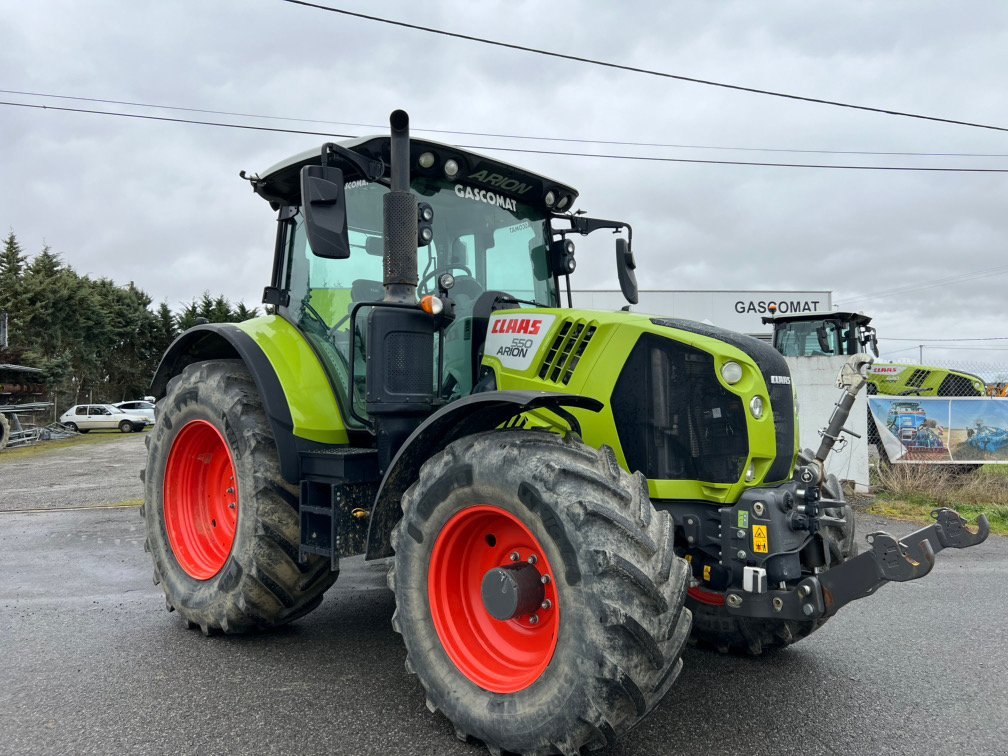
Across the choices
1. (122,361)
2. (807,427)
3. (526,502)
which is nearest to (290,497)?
(526,502)

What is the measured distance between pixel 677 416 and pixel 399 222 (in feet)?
4.94

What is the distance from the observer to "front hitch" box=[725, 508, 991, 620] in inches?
110

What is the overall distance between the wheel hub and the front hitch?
0.78 m

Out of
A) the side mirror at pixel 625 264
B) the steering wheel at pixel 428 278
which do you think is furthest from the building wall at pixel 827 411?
the steering wheel at pixel 428 278

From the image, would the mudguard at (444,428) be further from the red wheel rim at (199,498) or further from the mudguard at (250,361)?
the red wheel rim at (199,498)

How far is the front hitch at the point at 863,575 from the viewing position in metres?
2.79

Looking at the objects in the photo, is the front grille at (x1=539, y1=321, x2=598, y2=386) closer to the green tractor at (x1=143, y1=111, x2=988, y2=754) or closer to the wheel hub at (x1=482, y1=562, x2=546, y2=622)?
the green tractor at (x1=143, y1=111, x2=988, y2=754)

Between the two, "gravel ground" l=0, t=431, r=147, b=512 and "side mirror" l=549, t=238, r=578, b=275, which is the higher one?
"side mirror" l=549, t=238, r=578, b=275

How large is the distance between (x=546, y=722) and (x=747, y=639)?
1.64 metres

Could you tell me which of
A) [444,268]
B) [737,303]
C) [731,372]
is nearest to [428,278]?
[444,268]

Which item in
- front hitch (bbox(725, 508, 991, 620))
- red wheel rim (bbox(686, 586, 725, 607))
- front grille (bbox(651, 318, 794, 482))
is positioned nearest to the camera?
front hitch (bbox(725, 508, 991, 620))

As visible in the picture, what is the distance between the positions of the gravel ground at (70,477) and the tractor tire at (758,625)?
881cm

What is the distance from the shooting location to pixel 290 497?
4.00 metres

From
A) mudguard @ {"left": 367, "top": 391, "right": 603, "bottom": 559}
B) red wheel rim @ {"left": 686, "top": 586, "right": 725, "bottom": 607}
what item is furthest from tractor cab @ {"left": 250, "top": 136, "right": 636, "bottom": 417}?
red wheel rim @ {"left": 686, "top": 586, "right": 725, "bottom": 607}
